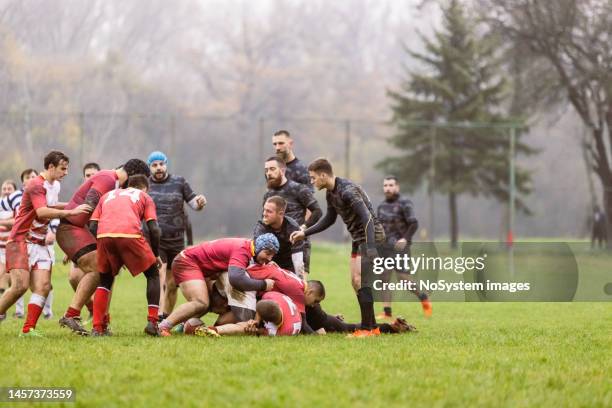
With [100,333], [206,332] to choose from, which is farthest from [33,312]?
[206,332]

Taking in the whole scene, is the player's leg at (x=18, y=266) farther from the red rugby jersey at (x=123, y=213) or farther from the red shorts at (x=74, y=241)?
the red rugby jersey at (x=123, y=213)

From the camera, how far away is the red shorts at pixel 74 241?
10.1 m

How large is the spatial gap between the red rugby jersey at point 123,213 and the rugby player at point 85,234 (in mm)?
259

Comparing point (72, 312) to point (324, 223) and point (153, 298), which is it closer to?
point (153, 298)

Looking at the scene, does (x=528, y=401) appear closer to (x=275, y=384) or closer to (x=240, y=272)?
(x=275, y=384)

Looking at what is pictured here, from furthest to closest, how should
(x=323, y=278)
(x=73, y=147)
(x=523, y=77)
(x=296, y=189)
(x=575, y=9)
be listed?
(x=523, y=77) < (x=575, y=9) < (x=73, y=147) < (x=323, y=278) < (x=296, y=189)

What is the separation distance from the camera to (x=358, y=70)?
6944 centimetres

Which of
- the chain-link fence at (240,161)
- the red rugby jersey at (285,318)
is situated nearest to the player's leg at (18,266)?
the red rugby jersey at (285,318)

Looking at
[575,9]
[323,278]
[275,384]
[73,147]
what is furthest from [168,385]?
[575,9]

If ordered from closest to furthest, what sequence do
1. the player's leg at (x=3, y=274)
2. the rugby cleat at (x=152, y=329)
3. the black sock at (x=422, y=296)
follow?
the rugby cleat at (x=152, y=329) → the black sock at (x=422, y=296) → the player's leg at (x=3, y=274)

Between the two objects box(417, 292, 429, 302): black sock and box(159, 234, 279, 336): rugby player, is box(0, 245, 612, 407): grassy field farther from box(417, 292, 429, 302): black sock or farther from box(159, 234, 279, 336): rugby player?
box(417, 292, 429, 302): black sock

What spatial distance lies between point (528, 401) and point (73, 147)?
88.2 ft

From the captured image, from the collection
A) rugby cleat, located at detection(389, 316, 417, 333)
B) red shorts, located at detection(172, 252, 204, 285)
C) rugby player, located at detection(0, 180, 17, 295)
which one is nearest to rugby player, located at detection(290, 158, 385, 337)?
rugby cleat, located at detection(389, 316, 417, 333)

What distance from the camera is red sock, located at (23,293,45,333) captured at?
955cm
